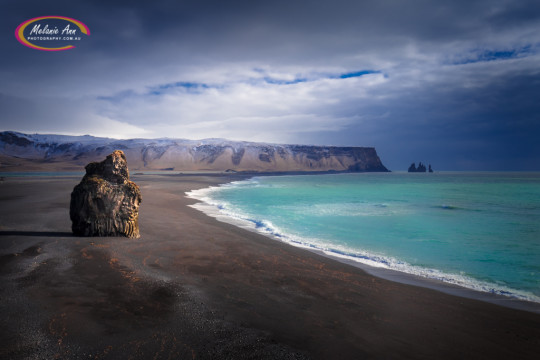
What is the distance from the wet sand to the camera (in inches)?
133

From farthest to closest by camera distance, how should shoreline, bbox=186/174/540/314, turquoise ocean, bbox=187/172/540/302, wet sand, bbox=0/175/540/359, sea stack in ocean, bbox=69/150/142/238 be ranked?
sea stack in ocean, bbox=69/150/142/238
turquoise ocean, bbox=187/172/540/302
shoreline, bbox=186/174/540/314
wet sand, bbox=0/175/540/359

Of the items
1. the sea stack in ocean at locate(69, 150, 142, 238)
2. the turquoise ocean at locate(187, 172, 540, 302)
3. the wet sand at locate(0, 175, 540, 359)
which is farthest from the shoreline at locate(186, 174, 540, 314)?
the sea stack in ocean at locate(69, 150, 142, 238)

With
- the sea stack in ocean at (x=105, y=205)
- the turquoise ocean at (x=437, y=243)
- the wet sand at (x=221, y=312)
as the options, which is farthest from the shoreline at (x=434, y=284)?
the sea stack in ocean at (x=105, y=205)

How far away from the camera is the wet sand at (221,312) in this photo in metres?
3.37

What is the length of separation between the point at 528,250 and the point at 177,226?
566 inches

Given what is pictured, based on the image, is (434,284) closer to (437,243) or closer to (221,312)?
(221,312)

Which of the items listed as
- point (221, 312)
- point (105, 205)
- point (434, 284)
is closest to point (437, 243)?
point (434, 284)

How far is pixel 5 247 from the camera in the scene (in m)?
6.95

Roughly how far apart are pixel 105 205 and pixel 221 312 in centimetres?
610

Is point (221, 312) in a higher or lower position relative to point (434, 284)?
higher

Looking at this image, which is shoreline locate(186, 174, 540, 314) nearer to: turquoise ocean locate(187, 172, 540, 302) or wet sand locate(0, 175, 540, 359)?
turquoise ocean locate(187, 172, 540, 302)

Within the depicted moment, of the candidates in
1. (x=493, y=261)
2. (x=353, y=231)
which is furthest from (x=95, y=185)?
(x=493, y=261)

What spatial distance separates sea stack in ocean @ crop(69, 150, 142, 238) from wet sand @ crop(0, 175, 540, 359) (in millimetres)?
920

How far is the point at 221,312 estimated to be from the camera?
4246 millimetres
